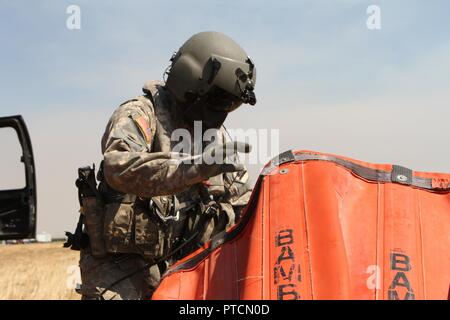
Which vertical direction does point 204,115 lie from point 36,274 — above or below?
above

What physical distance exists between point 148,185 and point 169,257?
133 centimetres

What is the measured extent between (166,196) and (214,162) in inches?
53.5

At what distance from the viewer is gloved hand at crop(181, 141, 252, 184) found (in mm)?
3754

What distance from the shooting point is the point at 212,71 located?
16.9 ft

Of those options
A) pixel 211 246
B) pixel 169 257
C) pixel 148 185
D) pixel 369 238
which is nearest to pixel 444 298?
pixel 369 238

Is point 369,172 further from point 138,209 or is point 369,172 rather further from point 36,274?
point 36,274

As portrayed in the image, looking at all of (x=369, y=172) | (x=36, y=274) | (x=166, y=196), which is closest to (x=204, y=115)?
(x=166, y=196)

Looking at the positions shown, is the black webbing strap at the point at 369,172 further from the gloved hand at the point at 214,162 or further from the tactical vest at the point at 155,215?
the tactical vest at the point at 155,215

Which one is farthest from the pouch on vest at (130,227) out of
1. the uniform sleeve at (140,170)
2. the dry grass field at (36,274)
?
the dry grass field at (36,274)

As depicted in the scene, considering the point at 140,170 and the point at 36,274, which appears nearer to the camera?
the point at 140,170

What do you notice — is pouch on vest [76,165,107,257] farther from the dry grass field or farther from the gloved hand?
the dry grass field

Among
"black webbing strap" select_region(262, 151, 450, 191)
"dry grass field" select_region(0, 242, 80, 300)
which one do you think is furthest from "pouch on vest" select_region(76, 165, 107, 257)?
"dry grass field" select_region(0, 242, 80, 300)

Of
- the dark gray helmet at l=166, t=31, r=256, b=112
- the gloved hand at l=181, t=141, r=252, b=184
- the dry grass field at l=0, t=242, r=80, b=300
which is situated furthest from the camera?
the dry grass field at l=0, t=242, r=80, b=300

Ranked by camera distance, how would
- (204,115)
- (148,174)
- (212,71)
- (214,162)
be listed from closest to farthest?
(214,162)
(148,174)
(212,71)
(204,115)
